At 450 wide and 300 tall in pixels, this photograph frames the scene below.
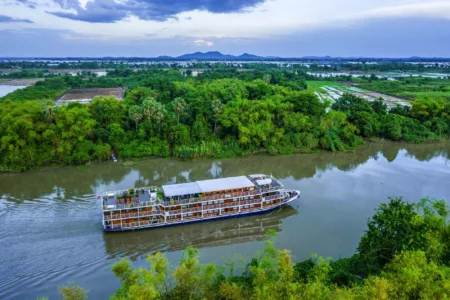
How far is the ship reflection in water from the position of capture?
2227cm

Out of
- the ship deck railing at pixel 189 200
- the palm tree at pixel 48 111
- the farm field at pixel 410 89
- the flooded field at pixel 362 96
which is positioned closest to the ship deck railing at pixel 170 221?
the ship deck railing at pixel 189 200

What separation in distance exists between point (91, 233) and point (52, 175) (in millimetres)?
14097

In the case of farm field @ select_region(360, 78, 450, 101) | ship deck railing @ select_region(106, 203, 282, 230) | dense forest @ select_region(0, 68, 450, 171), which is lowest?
ship deck railing @ select_region(106, 203, 282, 230)

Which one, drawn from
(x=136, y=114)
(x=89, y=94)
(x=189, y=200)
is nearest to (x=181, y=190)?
(x=189, y=200)

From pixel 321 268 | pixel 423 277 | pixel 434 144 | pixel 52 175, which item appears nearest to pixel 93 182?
pixel 52 175

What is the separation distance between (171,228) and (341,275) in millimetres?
12711

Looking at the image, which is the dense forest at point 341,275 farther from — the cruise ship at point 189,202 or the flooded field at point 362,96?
the flooded field at point 362,96

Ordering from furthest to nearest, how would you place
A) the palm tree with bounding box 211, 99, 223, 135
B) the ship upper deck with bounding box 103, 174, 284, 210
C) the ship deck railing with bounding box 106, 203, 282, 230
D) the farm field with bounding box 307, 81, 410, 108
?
the farm field with bounding box 307, 81, 410, 108 → the palm tree with bounding box 211, 99, 223, 135 → the ship upper deck with bounding box 103, 174, 284, 210 → the ship deck railing with bounding box 106, 203, 282, 230

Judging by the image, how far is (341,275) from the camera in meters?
17.4

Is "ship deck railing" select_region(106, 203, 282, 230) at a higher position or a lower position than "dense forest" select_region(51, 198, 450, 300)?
lower

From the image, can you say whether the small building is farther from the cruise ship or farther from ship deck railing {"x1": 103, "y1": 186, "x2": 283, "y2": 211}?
ship deck railing {"x1": 103, "y1": 186, "x2": 283, "y2": 211}

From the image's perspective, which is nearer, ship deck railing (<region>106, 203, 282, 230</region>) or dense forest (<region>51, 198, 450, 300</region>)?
dense forest (<region>51, 198, 450, 300</region>)

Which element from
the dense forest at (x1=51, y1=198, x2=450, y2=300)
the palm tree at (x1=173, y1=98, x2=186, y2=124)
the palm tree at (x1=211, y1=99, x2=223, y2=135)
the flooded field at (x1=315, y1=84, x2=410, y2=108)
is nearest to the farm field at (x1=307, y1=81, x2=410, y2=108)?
the flooded field at (x1=315, y1=84, x2=410, y2=108)

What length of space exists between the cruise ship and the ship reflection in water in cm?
48
